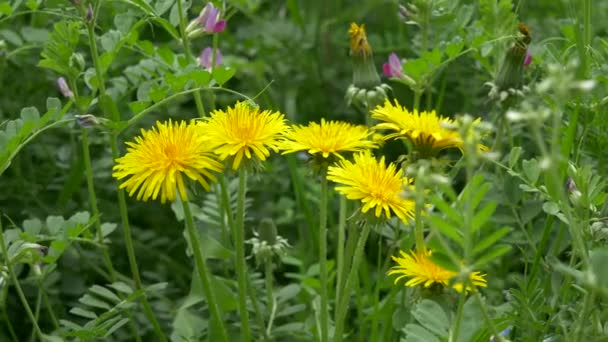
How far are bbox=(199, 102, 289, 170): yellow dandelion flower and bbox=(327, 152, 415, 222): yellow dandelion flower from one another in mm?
104

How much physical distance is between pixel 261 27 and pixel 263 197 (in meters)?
0.57

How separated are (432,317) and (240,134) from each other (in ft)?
1.21

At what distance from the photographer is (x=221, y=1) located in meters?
1.67

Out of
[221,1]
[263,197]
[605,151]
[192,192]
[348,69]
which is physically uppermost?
[221,1]

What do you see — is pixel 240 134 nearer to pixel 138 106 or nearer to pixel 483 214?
pixel 138 106

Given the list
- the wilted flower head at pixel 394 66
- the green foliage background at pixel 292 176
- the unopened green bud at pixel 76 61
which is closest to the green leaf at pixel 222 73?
the green foliage background at pixel 292 176

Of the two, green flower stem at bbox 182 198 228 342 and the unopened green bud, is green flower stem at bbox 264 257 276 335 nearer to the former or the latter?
green flower stem at bbox 182 198 228 342

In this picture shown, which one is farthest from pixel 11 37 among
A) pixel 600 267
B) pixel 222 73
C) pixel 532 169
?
pixel 600 267

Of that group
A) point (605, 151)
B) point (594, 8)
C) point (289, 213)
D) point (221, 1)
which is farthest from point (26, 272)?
point (594, 8)

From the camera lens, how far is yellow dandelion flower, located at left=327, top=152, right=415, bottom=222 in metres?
1.22

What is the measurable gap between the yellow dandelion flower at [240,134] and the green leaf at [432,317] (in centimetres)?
30

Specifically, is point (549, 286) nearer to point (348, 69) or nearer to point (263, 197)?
point (263, 197)

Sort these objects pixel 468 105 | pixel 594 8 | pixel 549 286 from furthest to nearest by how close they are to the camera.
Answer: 1. pixel 594 8
2. pixel 468 105
3. pixel 549 286

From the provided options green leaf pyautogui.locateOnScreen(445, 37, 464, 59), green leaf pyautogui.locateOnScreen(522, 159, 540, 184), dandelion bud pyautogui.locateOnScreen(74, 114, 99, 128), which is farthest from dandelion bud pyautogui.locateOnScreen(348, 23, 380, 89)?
dandelion bud pyautogui.locateOnScreen(74, 114, 99, 128)
